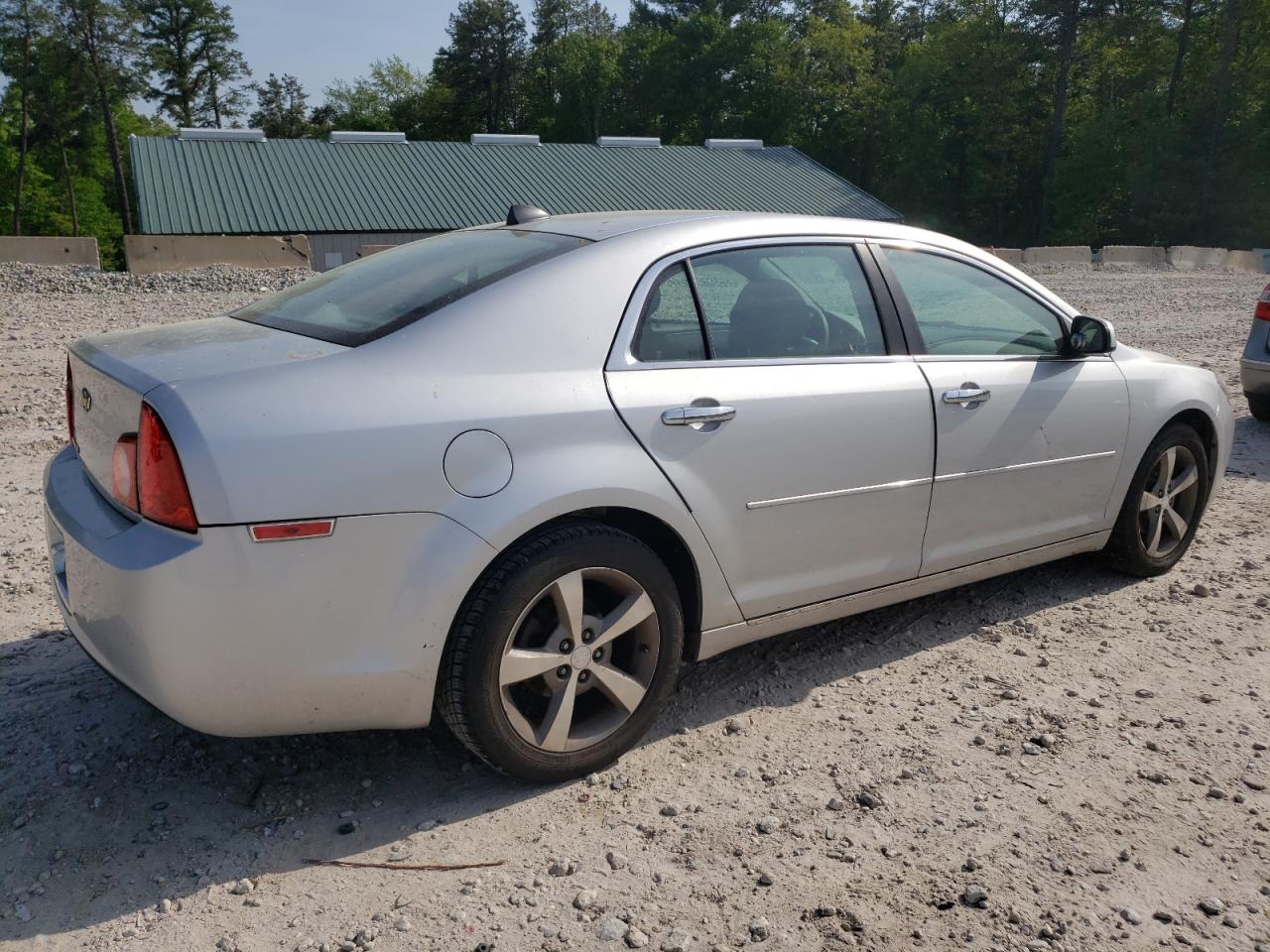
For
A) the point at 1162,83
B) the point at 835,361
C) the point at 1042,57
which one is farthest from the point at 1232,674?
the point at 1162,83

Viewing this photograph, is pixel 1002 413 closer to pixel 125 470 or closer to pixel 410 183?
pixel 125 470

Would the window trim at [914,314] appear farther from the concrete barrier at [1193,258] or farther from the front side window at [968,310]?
the concrete barrier at [1193,258]

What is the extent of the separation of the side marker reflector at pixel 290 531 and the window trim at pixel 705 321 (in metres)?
0.94

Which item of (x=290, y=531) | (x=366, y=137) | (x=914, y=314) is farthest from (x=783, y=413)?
(x=366, y=137)

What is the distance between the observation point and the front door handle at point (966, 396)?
3824 mm

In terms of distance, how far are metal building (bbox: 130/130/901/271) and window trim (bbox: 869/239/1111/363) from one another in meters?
34.1

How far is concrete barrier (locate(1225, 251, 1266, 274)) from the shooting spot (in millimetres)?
32312

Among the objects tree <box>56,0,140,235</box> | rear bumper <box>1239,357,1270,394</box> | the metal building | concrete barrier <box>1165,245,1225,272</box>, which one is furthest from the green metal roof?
rear bumper <box>1239,357,1270,394</box>

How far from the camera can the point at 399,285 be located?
132 inches

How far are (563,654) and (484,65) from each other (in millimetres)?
82326

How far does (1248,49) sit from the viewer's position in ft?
194

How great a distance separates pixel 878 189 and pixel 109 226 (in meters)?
50.2

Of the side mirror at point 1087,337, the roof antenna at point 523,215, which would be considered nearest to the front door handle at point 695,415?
the roof antenna at point 523,215

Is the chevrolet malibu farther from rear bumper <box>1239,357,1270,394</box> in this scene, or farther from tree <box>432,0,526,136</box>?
tree <box>432,0,526,136</box>
